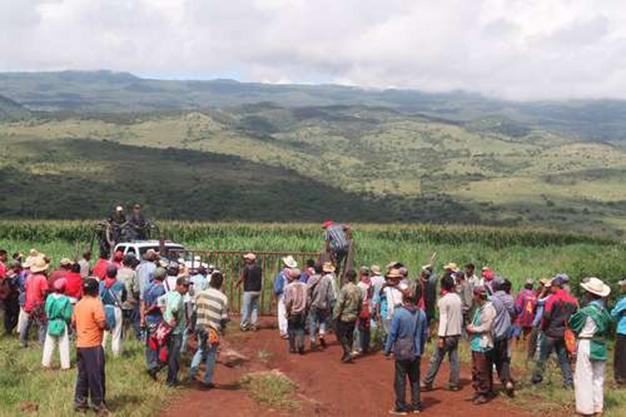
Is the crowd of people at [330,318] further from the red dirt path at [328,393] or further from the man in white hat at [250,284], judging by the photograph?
the red dirt path at [328,393]

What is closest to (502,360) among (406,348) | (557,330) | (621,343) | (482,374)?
(482,374)

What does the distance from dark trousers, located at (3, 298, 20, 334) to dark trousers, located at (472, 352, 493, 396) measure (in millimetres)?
11085

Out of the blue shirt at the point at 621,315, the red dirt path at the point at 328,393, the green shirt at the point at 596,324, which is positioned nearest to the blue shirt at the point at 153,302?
the red dirt path at the point at 328,393

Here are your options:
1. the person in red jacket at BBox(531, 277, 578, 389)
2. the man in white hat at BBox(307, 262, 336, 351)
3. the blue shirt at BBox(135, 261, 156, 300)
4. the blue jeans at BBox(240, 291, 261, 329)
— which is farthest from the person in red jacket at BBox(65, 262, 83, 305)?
the person in red jacket at BBox(531, 277, 578, 389)

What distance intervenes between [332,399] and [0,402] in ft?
18.7

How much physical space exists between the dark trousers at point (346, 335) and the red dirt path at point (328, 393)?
0.30 m

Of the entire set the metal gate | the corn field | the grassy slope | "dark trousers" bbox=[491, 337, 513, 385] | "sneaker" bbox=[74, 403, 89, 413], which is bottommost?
the grassy slope

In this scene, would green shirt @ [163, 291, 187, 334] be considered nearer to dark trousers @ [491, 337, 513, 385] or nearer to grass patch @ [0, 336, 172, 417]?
grass patch @ [0, 336, 172, 417]

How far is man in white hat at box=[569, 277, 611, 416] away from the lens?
12117mm

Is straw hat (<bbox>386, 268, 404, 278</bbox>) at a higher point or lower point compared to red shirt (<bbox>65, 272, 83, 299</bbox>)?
higher

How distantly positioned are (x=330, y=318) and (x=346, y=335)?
2.63 meters

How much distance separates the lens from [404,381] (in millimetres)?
12789

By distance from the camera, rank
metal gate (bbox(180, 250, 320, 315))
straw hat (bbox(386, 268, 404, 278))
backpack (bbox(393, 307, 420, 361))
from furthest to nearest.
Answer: metal gate (bbox(180, 250, 320, 315)) < straw hat (bbox(386, 268, 404, 278)) < backpack (bbox(393, 307, 420, 361))

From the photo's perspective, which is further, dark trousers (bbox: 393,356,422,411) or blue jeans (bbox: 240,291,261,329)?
blue jeans (bbox: 240,291,261,329)
